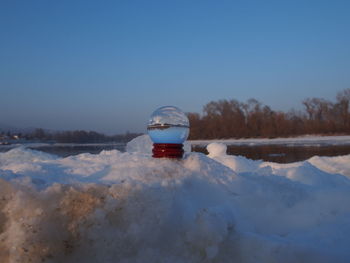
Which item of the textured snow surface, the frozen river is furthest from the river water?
the textured snow surface

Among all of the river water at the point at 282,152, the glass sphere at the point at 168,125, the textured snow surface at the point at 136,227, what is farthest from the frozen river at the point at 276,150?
the textured snow surface at the point at 136,227

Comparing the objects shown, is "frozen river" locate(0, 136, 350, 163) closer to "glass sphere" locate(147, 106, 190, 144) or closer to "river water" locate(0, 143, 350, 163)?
"river water" locate(0, 143, 350, 163)

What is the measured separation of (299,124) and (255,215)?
57127 mm

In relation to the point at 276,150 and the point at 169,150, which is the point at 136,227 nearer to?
the point at 169,150

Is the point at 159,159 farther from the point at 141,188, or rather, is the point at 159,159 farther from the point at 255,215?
the point at 255,215

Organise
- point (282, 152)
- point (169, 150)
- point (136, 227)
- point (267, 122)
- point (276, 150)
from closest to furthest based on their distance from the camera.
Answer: point (136, 227) → point (169, 150) → point (282, 152) → point (276, 150) → point (267, 122)

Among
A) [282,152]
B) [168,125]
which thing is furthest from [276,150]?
[168,125]

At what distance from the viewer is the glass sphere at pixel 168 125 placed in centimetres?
271

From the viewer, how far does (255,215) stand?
2.26 metres

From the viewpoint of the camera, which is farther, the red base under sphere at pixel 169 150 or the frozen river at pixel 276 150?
the frozen river at pixel 276 150

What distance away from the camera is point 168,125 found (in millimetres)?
2705

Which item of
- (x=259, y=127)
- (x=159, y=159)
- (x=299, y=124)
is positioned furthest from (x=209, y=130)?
(x=159, y=159)

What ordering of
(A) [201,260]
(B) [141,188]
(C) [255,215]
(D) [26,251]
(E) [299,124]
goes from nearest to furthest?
(D) [26,251] → (A) [201,260] → (B) [141,188] → (C) [255,215] → (E) [299,124]

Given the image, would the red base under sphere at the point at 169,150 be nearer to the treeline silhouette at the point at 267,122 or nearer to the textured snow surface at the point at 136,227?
the textured snow surface at the point at 136,227
